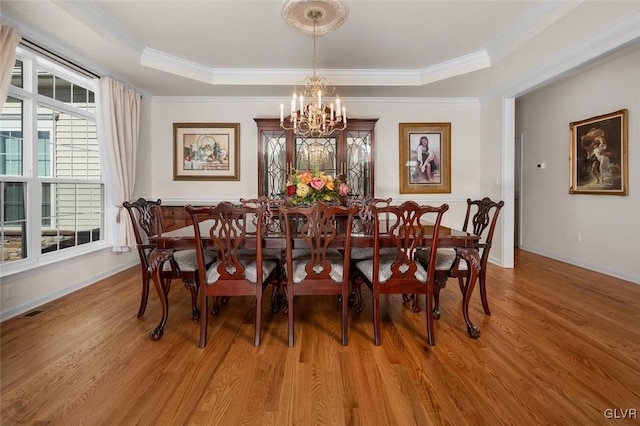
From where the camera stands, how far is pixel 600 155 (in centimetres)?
391

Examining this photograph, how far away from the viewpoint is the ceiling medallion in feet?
7.70

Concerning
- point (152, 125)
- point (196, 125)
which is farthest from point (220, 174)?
point (152, 125)

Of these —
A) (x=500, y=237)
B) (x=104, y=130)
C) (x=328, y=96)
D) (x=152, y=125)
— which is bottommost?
(x=500, y=237)

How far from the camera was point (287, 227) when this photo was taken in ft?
6.21

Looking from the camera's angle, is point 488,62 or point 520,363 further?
point 488,62

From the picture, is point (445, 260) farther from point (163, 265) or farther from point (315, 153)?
point (315, 153)

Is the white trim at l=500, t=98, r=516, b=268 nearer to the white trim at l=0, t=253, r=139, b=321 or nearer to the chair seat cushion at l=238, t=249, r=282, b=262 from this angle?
the chair seat cushion at l=238, t=249, r=282, b=262

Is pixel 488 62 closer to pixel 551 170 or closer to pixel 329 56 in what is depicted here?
pixel 329 56

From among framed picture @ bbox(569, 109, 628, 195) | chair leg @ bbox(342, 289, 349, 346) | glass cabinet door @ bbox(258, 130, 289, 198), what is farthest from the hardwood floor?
glass cabinet door @ bbox(258, 130, 289, 198)

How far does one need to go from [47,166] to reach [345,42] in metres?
3.24

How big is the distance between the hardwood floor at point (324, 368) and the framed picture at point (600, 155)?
5.58ft

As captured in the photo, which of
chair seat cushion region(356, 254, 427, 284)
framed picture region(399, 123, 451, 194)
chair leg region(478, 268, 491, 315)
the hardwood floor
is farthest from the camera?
framed picture region(399, 123, 451, 194)

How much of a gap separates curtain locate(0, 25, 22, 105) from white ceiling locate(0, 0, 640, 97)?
0.18 m

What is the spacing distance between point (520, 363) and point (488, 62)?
3.28 meters
